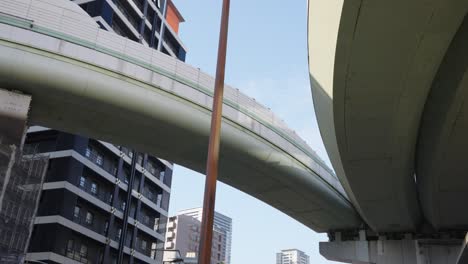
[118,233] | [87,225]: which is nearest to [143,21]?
[118,233]

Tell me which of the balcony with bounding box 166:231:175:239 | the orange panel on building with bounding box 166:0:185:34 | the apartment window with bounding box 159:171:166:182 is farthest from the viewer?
the balcony with bounding box 166:231:175:239

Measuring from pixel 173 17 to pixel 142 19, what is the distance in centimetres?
1604

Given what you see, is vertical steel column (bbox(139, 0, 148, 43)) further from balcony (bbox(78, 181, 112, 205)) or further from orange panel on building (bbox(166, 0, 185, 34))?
balcony (bbox(78, 181, 112, 205))

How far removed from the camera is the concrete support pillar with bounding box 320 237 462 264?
2572cm

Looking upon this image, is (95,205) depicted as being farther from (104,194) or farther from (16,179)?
(16,179)

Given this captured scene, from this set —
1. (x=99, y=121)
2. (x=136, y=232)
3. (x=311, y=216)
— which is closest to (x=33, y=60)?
(x=99, y=121)

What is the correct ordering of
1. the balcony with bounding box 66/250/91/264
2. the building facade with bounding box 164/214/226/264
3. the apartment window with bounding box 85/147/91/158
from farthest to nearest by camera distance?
the building facade with bounding box 164/214/226/264
the apartment window with bounding box 85/147/91/158
the balcony with bounding box 66/250/91/264

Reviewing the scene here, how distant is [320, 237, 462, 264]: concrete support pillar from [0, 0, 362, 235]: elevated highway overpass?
6.85m

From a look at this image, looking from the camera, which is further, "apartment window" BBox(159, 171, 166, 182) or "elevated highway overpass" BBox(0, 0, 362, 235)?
"apartment window" BBox(159, 171, 166, 182)

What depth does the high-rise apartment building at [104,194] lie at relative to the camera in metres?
46.9

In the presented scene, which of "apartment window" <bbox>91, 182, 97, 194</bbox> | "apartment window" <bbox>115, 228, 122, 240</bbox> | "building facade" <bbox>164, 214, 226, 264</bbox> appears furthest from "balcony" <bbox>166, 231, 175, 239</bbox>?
"apartment window" <bbox>91, 182, 97, 194</bbox>

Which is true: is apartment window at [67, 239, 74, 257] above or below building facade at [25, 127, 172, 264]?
below

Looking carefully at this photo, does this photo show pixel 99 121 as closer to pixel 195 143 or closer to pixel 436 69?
pixel 195 143

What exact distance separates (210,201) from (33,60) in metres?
11.1
